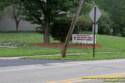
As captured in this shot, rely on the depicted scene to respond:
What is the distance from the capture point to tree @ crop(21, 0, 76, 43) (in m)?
38.9

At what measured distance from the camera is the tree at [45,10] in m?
38.9

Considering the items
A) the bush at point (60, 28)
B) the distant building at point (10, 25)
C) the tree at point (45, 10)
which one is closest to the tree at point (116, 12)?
the distant building at point (10, 25)

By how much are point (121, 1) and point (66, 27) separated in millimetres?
35620

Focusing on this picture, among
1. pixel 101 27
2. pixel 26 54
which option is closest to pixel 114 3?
pixel 101 27

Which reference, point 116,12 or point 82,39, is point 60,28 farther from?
point 116,12

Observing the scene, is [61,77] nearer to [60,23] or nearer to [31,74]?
[31,74]

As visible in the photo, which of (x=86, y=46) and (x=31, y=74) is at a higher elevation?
(x=31, y=74)

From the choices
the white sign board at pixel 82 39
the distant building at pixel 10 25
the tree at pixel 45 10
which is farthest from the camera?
the distant building at pixel 10 25

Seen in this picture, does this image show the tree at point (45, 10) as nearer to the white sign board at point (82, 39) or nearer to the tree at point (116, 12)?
the white sign board at point (82, 39)

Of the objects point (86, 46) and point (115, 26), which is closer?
point (86, 46)

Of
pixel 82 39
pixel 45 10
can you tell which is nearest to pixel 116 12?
pixel 82 39

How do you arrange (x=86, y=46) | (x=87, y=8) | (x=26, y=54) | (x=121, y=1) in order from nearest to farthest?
(x=26, y=54) < (x=86, y=46) < (x=87, y=8) < (x=121, y=1)

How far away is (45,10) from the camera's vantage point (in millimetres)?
39781

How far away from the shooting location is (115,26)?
234 feet
